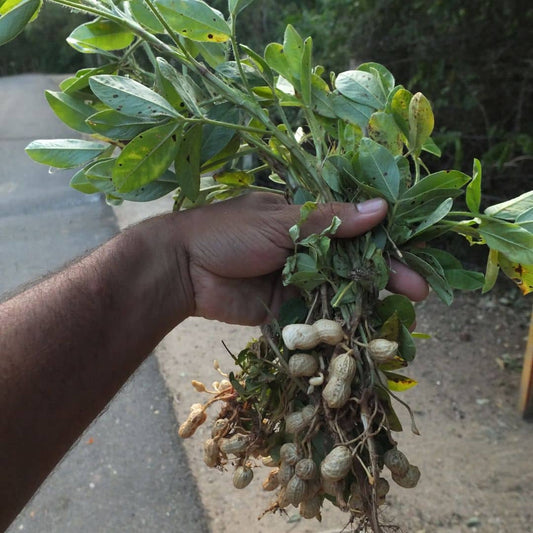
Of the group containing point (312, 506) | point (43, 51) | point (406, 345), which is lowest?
point (43, 51)

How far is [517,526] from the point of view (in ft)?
7.09

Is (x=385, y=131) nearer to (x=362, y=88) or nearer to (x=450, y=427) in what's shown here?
(x=362, y=88)

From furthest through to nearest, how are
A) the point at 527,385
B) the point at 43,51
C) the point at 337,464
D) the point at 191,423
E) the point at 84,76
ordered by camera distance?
the point at 43,51
the point at 527,385
the point at 191,423
the point at 84,76
the point at 337,464

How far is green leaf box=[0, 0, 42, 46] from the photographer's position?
1.01m

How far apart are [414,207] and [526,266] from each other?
9.5 inches

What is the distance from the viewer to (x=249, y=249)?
1.26 meters

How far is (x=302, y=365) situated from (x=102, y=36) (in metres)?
0.75

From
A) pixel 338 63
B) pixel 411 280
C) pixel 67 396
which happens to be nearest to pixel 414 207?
pixel 411 280

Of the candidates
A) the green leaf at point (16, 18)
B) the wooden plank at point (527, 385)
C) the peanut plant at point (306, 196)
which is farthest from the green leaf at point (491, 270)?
the wooden plank at point (527, 385)

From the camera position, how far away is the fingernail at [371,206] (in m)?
1.10

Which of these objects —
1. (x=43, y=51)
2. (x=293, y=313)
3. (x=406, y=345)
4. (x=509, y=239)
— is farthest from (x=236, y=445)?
(x=43, y=51)

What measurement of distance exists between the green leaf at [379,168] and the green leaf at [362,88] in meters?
0.18

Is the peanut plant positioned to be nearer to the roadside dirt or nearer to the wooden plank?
the roadside dirt

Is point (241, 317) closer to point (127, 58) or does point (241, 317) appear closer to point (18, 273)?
point (127, 58)
